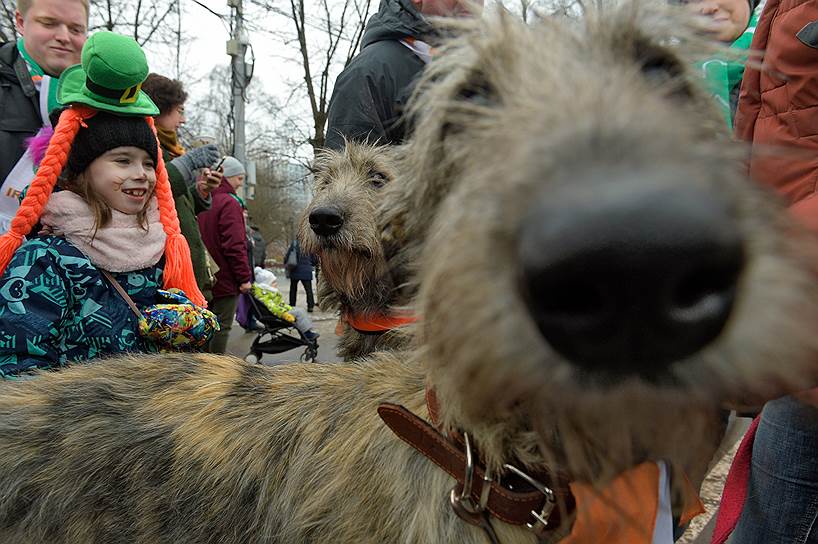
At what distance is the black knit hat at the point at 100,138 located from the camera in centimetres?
318

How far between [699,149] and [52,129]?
11.9 feet

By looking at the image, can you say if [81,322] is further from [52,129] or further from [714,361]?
[714,361]

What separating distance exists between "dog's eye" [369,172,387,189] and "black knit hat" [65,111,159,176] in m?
1.95

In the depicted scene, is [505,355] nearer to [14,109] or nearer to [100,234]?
[100,234]

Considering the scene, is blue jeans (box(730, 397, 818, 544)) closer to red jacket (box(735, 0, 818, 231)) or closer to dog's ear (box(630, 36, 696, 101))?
red jacket (box(735, 0, 818, 231))

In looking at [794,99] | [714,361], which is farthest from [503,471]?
[794,99]

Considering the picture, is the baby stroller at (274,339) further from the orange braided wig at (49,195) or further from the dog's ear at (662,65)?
the dog's ear at (662,65)

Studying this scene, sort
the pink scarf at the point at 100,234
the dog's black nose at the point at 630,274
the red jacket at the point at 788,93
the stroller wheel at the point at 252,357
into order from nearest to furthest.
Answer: the dog's black nose at the point at 630,274 → the red jacket at the point at 788,93 → the pink scarf at the point at 100,234 → the stroller wheel at the point at 252,357

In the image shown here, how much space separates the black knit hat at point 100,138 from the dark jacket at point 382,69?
1393 millimetres

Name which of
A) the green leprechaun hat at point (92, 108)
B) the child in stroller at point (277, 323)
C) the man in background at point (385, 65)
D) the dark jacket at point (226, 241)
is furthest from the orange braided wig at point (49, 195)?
the child in stroller at point (277, 323)

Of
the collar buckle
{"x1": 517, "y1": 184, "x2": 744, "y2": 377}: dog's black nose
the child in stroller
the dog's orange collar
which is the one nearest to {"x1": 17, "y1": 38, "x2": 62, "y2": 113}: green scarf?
the dog's orange collar

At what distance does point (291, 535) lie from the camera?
1.77 metres

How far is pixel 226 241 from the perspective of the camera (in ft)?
23.7

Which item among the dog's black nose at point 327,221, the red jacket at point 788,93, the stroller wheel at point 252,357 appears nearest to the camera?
the red jacket at point 788,93
